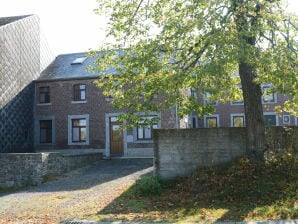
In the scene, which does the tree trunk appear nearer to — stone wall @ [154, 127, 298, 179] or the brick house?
stone wall @ [154, 127, 298, 179]

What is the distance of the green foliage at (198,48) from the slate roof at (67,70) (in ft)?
41.1

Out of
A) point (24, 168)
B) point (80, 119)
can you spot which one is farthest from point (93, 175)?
point (80, 119)

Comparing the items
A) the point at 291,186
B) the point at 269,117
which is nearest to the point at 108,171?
the point at 291,186

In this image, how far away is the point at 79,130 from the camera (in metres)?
25.4

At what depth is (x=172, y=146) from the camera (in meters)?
13.0

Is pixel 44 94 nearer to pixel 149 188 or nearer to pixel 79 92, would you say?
pixel 79 92

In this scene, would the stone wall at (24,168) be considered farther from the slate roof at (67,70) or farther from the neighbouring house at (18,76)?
the slate roof at (67,70)

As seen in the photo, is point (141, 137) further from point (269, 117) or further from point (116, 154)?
point (269, 117)

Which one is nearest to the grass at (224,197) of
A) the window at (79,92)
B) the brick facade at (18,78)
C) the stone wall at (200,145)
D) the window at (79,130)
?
the stone wall at (200,145)

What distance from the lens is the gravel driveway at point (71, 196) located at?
33.9 ft

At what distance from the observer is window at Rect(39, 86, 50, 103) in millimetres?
26266

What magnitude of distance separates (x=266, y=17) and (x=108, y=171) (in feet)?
39.1

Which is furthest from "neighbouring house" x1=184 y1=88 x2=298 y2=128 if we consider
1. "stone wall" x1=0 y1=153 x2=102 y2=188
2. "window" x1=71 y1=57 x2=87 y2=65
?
"stone wall" x1=0 y1=153 x2=102 y2=188

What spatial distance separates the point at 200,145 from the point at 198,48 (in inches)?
144
